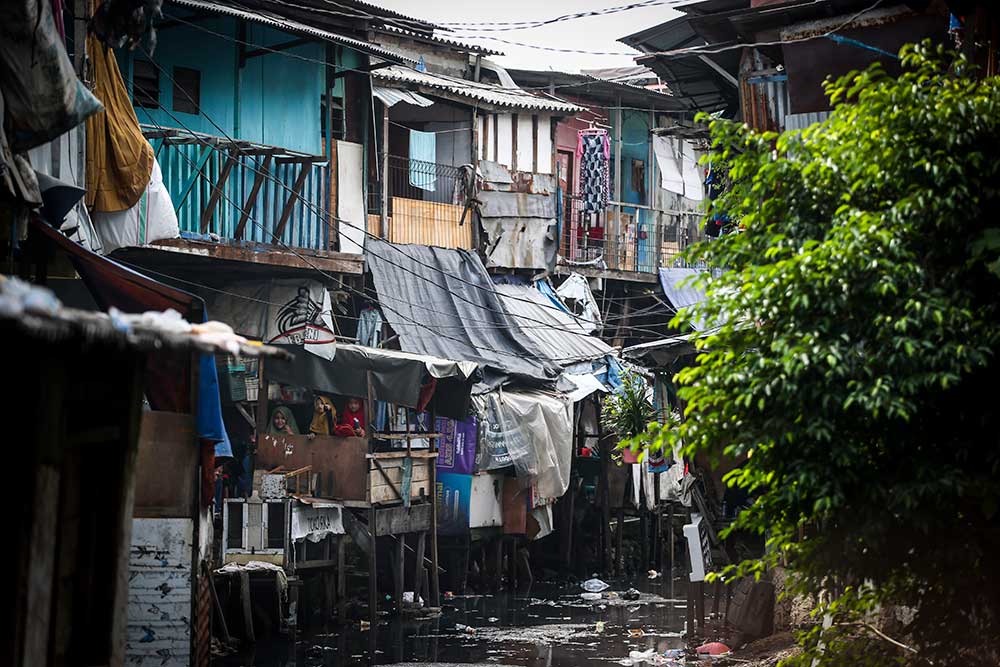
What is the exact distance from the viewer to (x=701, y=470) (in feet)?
47.5

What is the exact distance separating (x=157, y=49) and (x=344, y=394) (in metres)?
5.46

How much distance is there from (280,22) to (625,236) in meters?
11.9

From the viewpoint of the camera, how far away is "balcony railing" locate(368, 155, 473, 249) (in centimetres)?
2083

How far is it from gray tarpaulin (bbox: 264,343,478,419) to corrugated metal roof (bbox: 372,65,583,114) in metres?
5.36

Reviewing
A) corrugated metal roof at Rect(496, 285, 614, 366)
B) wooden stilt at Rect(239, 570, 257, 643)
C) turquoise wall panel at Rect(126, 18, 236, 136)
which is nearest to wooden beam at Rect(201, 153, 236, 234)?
turquoise wall panel at Rect(126, 18, 236, 136)

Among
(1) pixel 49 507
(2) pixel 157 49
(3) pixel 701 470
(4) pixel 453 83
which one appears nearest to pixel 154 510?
(1) pixel 49 507

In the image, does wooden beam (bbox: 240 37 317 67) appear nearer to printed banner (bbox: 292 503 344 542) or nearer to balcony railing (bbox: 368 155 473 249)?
balcony railing (bbox: 368 155 473 249)

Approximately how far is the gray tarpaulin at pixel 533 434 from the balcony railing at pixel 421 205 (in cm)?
339

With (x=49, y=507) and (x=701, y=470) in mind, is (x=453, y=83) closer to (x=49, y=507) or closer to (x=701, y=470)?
(x=701, y=470)

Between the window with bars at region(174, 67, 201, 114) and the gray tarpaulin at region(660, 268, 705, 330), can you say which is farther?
the gray tarpaulin at region(660, 268, 705, 330)

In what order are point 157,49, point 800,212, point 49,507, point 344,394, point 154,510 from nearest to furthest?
point 49,507, point 800,212, point 154,510, point 157,49, point 344,394

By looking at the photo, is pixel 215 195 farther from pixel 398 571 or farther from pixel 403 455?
pixel 398 571

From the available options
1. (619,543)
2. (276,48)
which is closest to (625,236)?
(619,543)

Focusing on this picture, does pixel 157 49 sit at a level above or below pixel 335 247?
above
